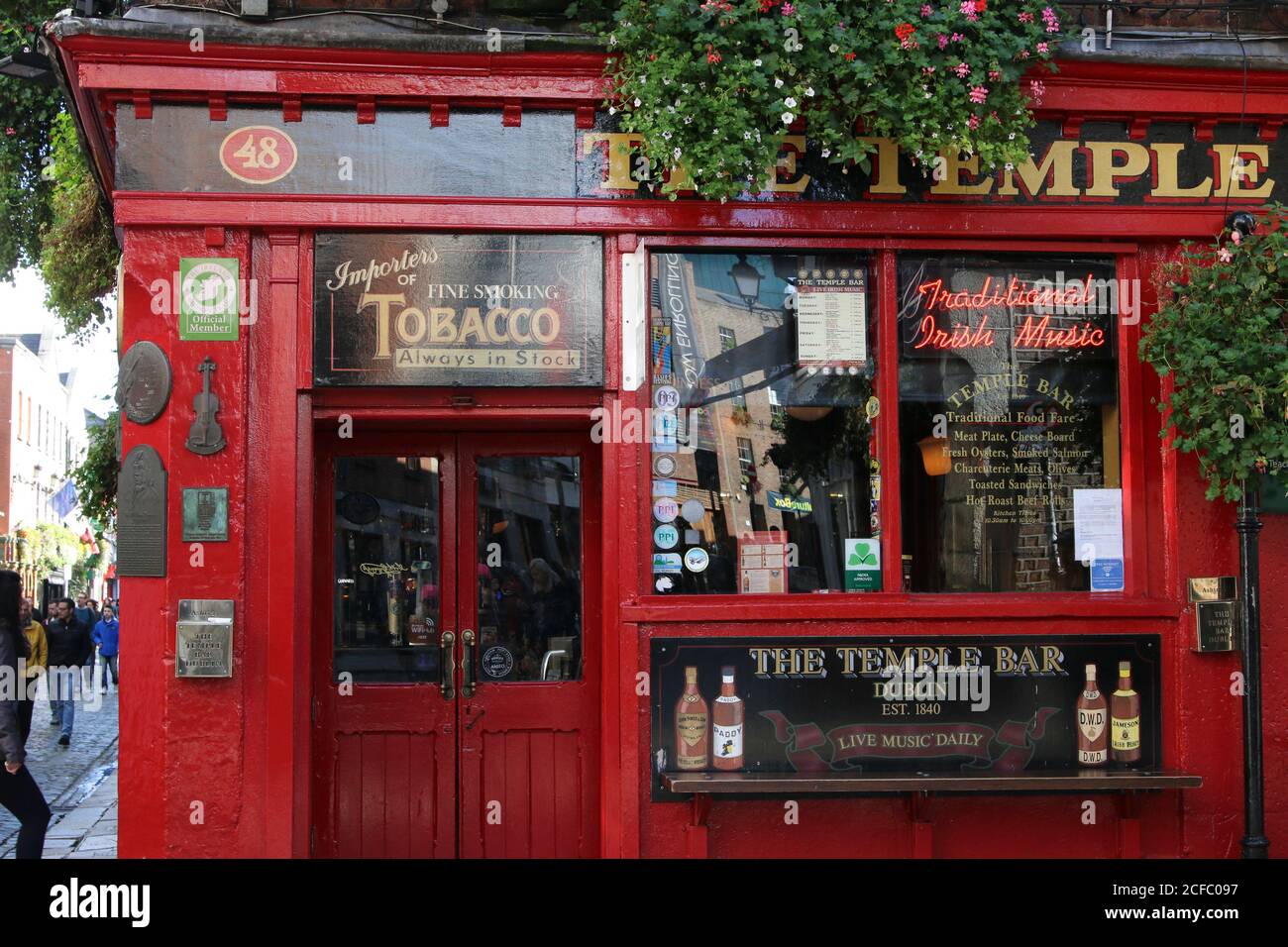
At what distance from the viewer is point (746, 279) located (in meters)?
7.06

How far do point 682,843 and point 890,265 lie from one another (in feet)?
11.0

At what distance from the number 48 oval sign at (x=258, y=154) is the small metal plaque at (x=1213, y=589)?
17.8ft

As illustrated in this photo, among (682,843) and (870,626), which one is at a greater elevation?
(870,626)

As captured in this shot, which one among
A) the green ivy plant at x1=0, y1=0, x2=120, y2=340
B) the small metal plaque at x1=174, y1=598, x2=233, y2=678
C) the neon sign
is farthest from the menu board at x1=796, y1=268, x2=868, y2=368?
the green ivy plant at x1=0, y1=0, x2=120, y2=340

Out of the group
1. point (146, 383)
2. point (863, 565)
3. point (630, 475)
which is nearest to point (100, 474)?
point (146, 383)

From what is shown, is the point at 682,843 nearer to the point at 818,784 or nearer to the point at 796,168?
the point at 818,784

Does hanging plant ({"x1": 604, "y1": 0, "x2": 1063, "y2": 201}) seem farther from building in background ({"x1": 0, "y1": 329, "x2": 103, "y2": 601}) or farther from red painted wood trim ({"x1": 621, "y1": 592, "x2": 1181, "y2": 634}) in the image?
building in background ({"x1": 0, "y1": 329, "x2": 103, "y2": 601})

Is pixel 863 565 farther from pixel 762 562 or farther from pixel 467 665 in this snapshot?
pixel 467 665

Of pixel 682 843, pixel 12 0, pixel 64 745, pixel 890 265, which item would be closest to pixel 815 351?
pixel 890 265

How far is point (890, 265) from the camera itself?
703cm

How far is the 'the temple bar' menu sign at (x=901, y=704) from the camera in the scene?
6.72m

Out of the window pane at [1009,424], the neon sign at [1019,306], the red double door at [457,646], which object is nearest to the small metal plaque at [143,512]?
the red double door at [457,646]

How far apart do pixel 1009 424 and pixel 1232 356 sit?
1202 mm

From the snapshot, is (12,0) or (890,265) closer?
(890,265)
